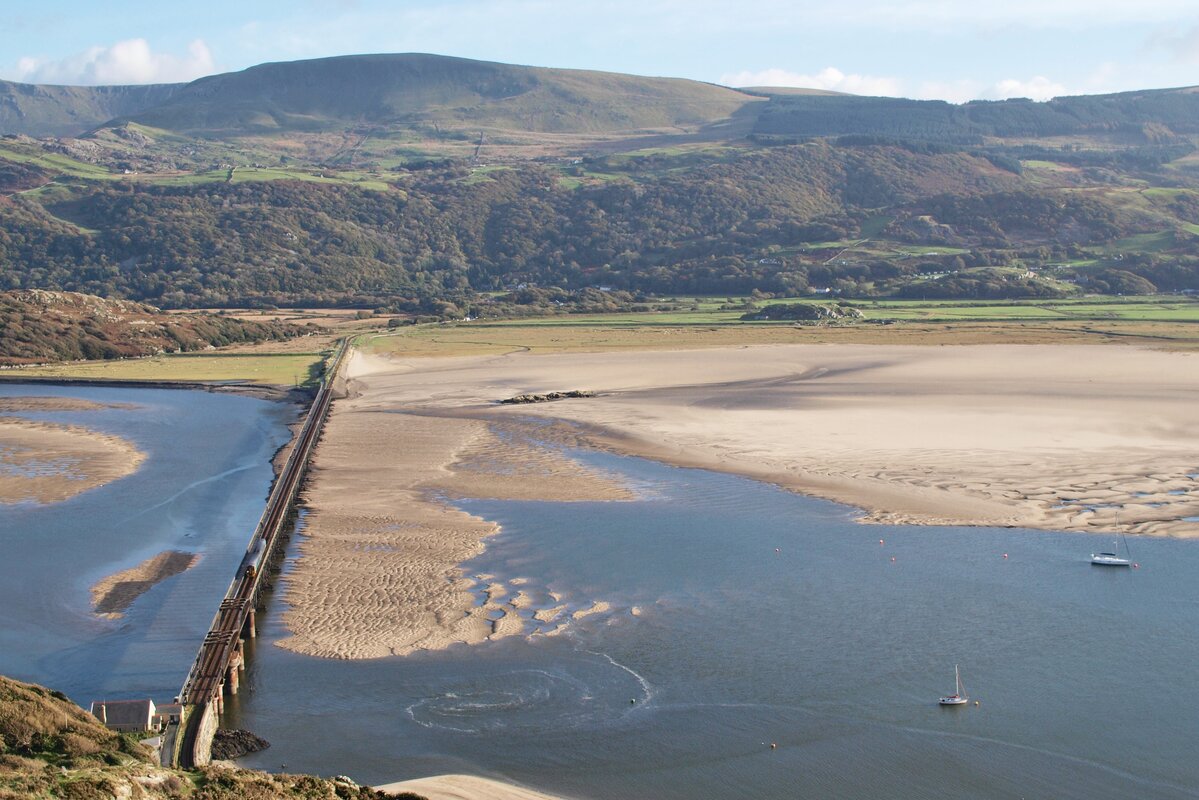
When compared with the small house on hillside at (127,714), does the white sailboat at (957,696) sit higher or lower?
lower

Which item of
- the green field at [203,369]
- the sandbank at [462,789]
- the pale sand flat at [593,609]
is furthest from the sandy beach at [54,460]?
the sandbank at [462,789]

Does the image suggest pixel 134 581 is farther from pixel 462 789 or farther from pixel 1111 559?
pixel 1111 559

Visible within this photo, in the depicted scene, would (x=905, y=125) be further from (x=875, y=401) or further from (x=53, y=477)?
(x=53, y=477)

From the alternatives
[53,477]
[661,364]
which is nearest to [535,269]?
[661,364]

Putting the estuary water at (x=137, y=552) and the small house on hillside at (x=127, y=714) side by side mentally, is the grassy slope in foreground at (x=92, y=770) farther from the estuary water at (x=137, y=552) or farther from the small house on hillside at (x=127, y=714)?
the estuary water at (x=137, y=552)

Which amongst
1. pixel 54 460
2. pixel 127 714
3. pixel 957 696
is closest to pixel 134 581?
pixel 127 714

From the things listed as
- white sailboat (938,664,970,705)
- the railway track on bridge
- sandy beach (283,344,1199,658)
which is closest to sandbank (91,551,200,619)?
the railway track on bridge

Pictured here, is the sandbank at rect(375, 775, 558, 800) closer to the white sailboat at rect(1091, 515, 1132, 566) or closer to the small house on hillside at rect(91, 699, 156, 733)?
the small house on hillside at rect(91, 699, 156, 733)
